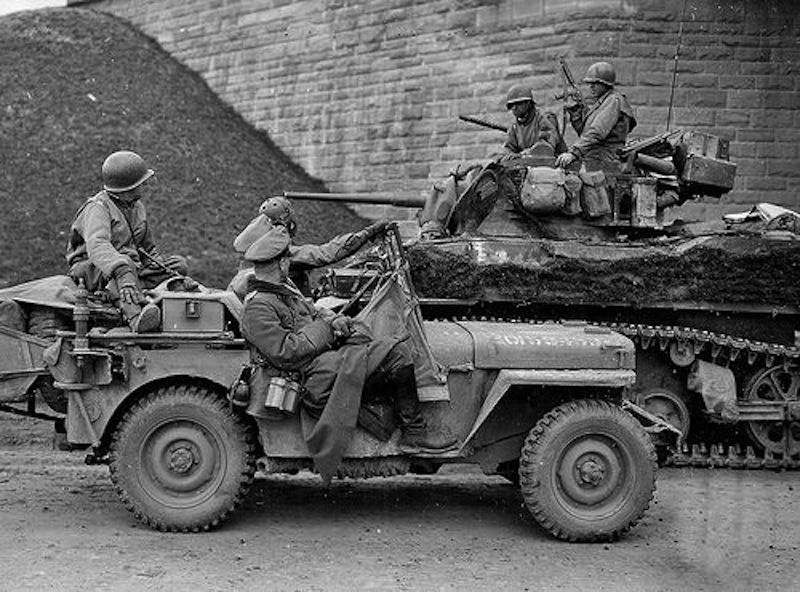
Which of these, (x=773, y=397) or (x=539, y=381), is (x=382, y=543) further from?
(x=773, y=397)

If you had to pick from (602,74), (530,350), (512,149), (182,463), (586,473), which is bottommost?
(182,463)

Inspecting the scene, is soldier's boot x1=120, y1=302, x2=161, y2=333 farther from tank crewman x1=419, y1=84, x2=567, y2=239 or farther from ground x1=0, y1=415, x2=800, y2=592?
tank crewman x1=419, y1=84, x2=567, y2=239

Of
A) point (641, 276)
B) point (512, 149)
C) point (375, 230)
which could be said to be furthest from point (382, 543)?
point (512, 149)

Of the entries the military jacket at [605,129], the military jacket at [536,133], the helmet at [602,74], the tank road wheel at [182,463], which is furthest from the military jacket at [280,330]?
the military jacket at [536,133]

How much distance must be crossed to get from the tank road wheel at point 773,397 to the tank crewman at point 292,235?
13.7ft

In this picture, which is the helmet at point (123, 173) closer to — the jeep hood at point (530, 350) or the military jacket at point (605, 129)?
the jeep hood at point (530, 350)

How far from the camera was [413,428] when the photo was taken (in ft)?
20.6

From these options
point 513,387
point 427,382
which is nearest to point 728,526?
point 513,387

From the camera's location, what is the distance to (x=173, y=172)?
19031 millimetres

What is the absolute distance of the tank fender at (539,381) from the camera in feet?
20.3

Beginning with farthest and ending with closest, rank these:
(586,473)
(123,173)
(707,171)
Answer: (707,171), (123,173), (586,473)

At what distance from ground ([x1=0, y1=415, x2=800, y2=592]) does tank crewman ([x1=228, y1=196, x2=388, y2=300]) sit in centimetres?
149

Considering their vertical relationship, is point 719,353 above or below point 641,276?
below

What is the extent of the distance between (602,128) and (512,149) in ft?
4.30
